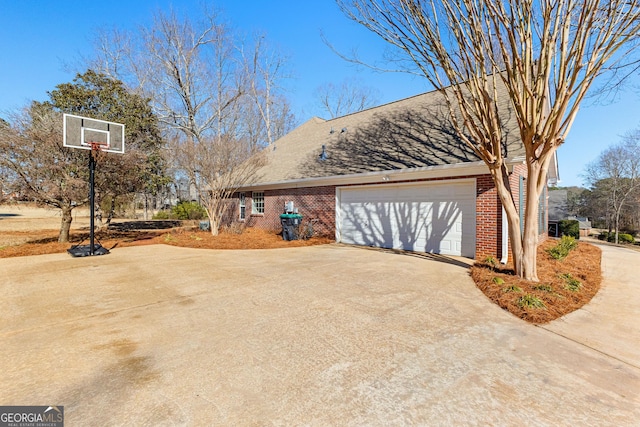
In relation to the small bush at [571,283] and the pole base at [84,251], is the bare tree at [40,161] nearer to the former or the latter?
the pole base at [84,251]

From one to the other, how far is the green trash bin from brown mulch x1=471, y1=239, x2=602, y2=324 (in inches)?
255

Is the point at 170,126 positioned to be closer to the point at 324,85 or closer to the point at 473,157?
the point at 324,85

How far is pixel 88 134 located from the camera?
311 inches

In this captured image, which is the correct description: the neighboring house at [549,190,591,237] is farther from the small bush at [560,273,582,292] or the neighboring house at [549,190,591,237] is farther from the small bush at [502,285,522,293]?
the small bush at [502,285,522,293]

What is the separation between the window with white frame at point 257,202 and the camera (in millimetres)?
14594

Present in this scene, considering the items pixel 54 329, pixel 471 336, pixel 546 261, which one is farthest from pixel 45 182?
pixel 546 261

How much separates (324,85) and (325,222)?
1815 cm

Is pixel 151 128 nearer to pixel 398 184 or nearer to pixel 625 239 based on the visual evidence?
pixel 398 184

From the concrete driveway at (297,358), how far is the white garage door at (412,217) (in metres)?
3.28

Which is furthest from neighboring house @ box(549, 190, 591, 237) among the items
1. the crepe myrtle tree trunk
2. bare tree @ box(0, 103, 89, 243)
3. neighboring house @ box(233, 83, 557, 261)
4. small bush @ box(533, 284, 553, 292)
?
bare tree @ box(0, 103, 89, 243)

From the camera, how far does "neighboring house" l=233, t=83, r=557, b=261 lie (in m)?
7.51

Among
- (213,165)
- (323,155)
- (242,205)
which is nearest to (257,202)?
(242,205)

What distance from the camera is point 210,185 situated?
39.8 ft

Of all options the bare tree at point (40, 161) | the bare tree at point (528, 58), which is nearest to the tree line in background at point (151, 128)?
the bare tree at point (40, 161)
